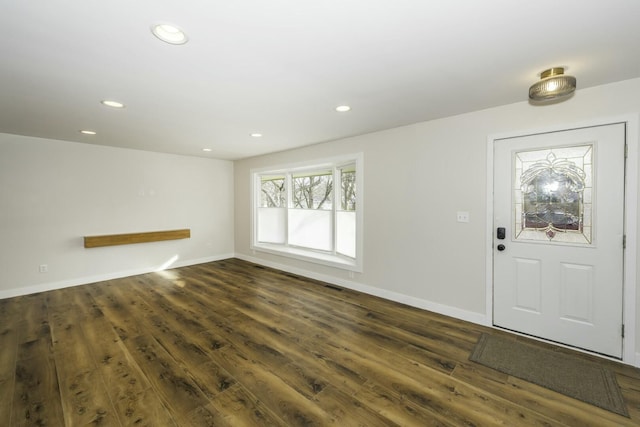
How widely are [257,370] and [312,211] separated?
10.6ft

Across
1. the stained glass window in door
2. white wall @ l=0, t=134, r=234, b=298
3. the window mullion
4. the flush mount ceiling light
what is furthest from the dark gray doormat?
white wall @ l=0, t=134, r=234, b=298

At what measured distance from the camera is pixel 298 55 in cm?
186

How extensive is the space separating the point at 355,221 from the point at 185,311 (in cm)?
265

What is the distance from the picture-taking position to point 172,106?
111 inches

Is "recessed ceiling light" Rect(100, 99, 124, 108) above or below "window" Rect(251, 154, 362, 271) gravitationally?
above

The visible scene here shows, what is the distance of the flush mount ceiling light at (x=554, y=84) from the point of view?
205 cm

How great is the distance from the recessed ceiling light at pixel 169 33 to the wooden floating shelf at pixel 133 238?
4306 mm

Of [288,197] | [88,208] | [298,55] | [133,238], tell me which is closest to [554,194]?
[298,55]

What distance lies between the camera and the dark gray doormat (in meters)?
1.93

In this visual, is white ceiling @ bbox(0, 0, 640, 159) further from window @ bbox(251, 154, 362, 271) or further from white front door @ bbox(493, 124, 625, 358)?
window @ bbox(251, 154, 362, 271)

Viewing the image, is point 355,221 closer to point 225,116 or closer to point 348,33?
point 225,116

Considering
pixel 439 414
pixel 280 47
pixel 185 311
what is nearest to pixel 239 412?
pixel 439 414

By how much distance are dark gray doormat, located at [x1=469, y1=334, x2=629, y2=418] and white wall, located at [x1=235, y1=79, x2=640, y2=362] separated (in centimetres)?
51

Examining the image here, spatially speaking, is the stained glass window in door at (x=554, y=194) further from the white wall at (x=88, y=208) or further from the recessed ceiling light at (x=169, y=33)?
the white wall at (x=88, y=208)
